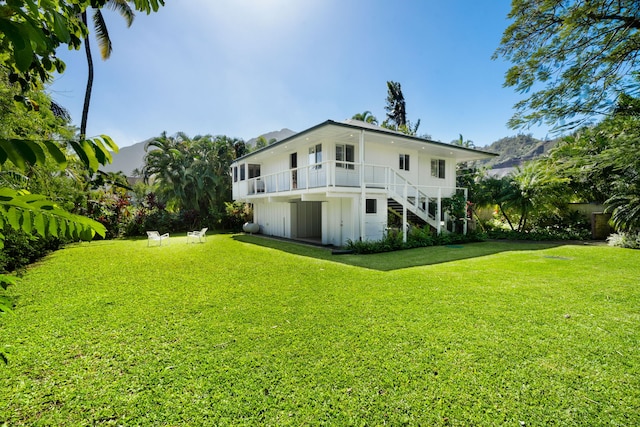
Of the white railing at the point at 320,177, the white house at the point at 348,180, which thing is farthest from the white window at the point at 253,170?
the white railing at the point at 320,177

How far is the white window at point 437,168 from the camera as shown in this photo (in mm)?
18680

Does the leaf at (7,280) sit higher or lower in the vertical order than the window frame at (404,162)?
lower

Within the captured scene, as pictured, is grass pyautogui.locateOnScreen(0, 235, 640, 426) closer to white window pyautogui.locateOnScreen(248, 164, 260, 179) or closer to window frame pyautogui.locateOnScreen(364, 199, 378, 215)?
window frame pyautogui.locateOnScreen(364, 199, 378, 215)

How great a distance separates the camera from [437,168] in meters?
18.9

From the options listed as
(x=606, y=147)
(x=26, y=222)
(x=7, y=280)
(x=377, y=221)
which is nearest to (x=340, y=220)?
(x=377, y=221)

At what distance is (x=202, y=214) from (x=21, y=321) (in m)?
20.7

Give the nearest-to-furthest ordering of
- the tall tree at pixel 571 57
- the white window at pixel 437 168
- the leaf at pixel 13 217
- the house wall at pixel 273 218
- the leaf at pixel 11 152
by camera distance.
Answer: the leaf at pixel 11 152
the leaf at pixel 13 217
the tall tree at pixel 571 57
the house wall at pixel 273 218
the white window at pixel 437 168

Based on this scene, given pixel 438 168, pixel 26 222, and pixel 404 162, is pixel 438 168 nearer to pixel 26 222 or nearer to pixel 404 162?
pixel 404 162

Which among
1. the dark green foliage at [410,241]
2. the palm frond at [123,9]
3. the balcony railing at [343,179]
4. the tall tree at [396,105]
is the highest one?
the tall tree at [396,105]

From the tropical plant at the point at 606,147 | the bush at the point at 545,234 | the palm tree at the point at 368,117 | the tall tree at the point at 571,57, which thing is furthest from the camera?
the palm tree at the point at 368,117

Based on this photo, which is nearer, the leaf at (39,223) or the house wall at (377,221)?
the leaf at (39,223)

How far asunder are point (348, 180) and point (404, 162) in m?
4.52

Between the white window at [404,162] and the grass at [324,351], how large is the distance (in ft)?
34.5

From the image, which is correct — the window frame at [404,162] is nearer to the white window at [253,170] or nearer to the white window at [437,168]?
the white window at [437,168]
